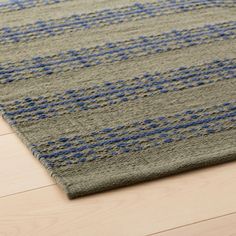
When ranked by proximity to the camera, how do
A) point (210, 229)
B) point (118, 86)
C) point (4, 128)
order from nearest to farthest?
point (210, 229)
point (4, 128)
point (118, 86)

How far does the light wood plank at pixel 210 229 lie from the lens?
48.7 inches

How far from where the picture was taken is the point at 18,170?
4.53 ft

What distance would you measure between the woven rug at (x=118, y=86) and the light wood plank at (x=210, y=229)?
0.15m

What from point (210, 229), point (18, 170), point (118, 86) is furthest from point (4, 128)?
point (210, 229)

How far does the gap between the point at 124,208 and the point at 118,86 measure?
42 cm

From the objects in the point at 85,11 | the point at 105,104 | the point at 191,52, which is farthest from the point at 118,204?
the point at 85,11

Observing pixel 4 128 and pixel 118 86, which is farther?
pixel 118 86

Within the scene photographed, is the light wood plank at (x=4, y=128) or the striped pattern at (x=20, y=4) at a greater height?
the striped pattern at (x=20, y=4)

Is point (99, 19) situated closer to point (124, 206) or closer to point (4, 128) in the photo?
point (4, 128)

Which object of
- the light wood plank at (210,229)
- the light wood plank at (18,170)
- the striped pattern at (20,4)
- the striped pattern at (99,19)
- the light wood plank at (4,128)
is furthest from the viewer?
the striped pattern at (20,4)

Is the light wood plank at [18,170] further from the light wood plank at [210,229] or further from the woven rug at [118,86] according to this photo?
the light wood plank at [210,229]

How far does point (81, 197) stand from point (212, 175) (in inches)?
10.3

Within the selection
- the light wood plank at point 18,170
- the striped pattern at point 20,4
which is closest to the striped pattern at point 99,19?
the striped pattern at point 20,4

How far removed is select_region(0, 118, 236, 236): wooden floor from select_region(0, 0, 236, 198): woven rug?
23 mm
